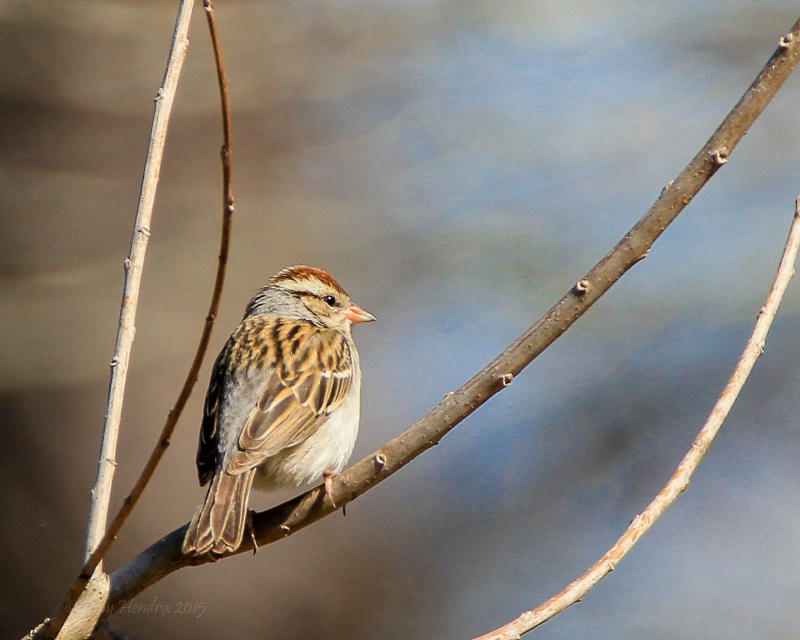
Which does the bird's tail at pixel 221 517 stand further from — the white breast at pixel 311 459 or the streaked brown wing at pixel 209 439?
the white breast at pixel 311 459

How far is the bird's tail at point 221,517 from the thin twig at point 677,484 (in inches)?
40.8

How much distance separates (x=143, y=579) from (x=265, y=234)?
5.55 m

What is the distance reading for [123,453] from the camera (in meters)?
6.49

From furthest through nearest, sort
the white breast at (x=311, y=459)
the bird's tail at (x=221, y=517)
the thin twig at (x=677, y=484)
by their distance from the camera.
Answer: the white breast at (x=311, y=459)
the bird's tail at (x=221, y=517)
the thin twig at (x=677, y=484)

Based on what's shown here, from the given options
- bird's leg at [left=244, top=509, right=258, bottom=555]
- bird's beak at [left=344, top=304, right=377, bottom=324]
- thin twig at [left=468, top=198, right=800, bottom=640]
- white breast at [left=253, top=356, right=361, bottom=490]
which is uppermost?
thin twig at [left=468, top=198, right=800, bottom=640]

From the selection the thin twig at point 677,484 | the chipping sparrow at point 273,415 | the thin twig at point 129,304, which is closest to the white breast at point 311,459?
the chipping sparrow at point 273,415

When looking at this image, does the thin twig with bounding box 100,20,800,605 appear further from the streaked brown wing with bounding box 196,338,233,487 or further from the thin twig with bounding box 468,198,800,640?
the streaked brown wing with bounding box 196,338,233,487

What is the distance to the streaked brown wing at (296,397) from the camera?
12.7ft

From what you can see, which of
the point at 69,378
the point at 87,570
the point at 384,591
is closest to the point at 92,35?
the point at 69,378

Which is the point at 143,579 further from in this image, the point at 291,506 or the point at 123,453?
the point at 123,453

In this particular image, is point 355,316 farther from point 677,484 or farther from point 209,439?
point 677,484

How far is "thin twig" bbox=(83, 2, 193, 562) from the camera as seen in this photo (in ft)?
8.95

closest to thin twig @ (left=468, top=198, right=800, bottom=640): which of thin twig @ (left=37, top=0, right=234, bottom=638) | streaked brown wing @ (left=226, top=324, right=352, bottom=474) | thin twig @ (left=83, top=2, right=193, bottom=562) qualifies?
thin twig @ (left=37, top=0, right=234, bottom=638)

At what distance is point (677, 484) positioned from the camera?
8.51 ft
